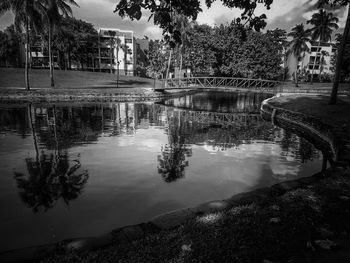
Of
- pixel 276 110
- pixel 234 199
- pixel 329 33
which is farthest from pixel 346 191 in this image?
pixel 329 33

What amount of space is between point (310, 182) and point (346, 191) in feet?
4.67

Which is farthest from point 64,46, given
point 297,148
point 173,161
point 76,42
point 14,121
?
point 297,148

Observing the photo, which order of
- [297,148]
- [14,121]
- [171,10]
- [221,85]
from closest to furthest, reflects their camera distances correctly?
1. [171,10]
2. [297,148]
3. [14,121]
4. [221,85]

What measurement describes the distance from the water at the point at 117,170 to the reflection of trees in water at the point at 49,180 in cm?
3

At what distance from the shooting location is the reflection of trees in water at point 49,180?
8820 mm

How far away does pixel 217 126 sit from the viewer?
23.5 metres

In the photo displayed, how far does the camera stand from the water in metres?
7.78

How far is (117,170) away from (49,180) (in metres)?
2.76

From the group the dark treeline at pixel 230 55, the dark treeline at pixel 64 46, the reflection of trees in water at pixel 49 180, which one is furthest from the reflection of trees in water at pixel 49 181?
the dark treeline at pixel 64 46

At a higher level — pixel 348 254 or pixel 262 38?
pixel 262 38

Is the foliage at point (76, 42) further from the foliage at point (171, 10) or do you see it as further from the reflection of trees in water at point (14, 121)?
the foliage at point (171, 10)

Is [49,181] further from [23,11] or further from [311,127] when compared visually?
[23,11]

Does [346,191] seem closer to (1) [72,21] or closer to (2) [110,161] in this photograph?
(2) [110,161]

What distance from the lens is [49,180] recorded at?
33.7ft
